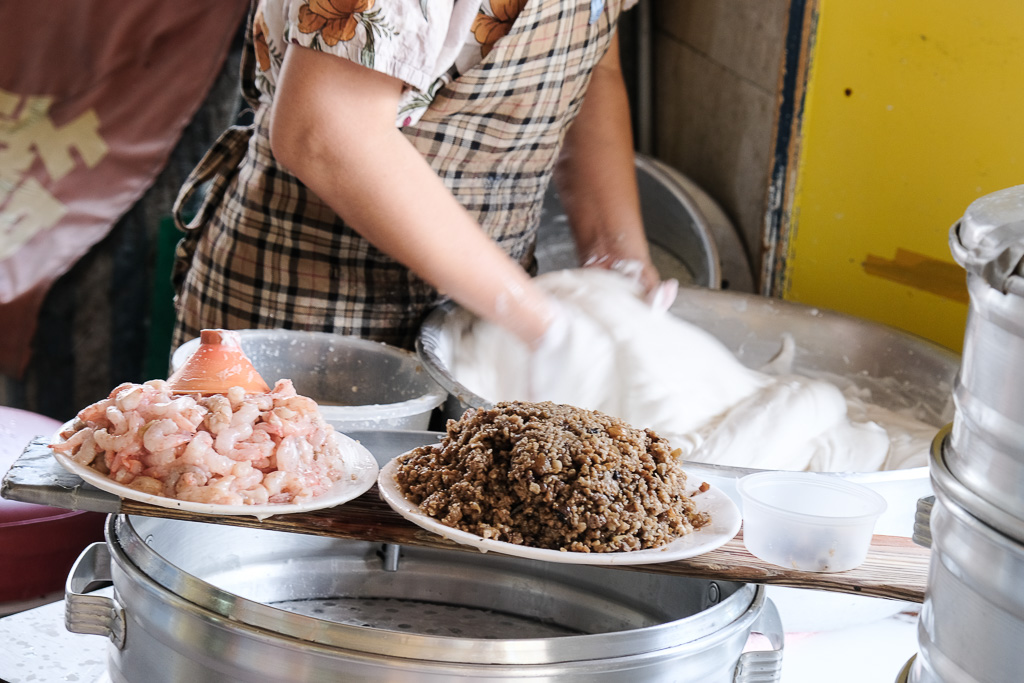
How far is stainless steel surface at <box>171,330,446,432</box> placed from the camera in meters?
1.58

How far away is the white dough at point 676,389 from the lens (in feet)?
4.82

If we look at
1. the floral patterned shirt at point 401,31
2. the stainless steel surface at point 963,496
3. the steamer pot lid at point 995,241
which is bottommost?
the stainless steel surface at point 963,496

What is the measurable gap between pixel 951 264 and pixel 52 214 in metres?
2.57

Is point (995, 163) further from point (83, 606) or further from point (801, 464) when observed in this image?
point (83, 606)

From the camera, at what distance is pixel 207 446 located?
95cm

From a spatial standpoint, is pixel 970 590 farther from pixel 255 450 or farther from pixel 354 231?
pixel 354 231

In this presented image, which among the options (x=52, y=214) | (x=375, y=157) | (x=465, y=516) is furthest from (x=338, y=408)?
(x=52, y=214)

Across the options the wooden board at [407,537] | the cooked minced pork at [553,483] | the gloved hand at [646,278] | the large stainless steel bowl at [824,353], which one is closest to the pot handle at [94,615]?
the wooden board at [407,537]

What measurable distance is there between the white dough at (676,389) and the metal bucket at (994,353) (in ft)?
2.35

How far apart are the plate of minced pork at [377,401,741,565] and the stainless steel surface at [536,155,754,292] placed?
4.34 feet

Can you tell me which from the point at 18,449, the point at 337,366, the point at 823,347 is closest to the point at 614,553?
the point at 337,366

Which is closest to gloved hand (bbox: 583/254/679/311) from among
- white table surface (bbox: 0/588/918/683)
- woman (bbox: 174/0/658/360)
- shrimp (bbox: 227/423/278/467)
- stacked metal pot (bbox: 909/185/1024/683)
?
woman (bbox: 174/0/658/360)

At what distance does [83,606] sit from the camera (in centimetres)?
100

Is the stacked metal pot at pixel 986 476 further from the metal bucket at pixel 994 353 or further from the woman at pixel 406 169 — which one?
the woman at pixel 406 169
